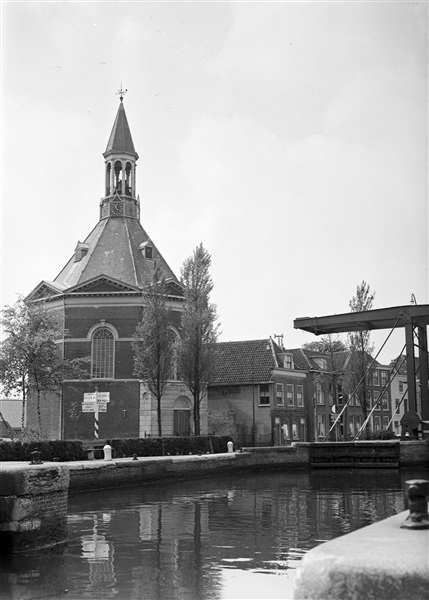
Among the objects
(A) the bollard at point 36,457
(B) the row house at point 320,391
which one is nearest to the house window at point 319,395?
(B) the row house at point 320,391

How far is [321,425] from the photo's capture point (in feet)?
185

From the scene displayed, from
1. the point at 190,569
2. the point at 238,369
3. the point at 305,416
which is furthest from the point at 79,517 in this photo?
the point at 305,416

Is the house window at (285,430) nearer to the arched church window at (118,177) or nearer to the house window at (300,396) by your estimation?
the house window at (300,396)

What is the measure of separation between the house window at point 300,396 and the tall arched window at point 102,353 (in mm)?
17178

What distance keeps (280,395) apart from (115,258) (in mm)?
15635

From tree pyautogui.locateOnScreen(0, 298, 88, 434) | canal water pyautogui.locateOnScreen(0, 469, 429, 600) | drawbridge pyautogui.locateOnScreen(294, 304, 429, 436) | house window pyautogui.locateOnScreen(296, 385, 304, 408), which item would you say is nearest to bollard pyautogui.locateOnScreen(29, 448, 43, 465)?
canal water pyautogui.locateOnScreen(0, 469, 429, 600)

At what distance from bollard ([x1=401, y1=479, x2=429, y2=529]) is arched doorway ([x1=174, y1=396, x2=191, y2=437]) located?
40128mm

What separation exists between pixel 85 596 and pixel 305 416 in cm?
4740

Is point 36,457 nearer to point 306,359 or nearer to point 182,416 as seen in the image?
point 182,416

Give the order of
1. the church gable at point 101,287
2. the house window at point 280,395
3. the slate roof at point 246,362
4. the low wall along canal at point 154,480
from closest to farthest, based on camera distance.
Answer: the low wall along canal at point 154,480
the church gable at point 101,287
the slate roof at point 246,362
the house window at point 280,395

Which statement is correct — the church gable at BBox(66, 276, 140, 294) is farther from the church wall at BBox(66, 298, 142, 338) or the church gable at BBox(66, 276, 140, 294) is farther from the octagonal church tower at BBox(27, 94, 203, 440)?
the church wall at BBox(66, 298, 142, 338)

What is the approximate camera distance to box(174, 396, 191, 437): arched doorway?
4269 cm

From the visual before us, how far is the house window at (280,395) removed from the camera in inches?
1997

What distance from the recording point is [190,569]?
9.23 m
